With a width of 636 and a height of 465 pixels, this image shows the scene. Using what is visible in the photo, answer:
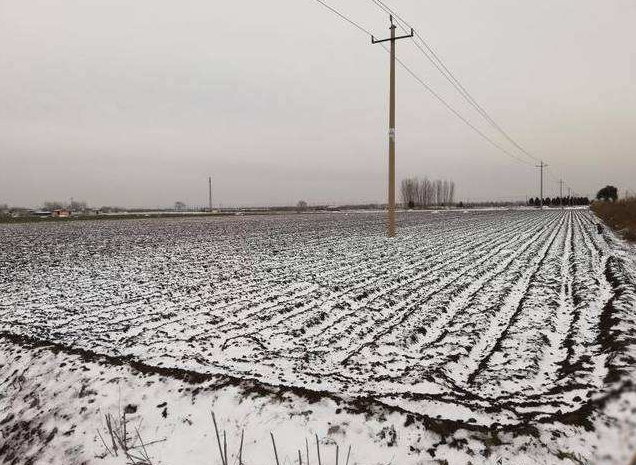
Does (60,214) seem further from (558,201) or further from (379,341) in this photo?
Answer: (558,201)

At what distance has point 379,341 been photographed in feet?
16.0

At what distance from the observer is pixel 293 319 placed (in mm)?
5809

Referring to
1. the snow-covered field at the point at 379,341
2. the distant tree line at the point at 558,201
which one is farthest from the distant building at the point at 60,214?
the distant tree line at the point at 558,201

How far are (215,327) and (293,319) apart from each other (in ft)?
3.65

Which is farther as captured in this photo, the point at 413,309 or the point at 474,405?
the point at 413,309

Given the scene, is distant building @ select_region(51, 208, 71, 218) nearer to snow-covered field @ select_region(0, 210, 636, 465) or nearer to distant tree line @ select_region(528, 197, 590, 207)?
snow-covered field @ select_region(0, 210, 636, 465)

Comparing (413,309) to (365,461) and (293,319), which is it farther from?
(365,461)

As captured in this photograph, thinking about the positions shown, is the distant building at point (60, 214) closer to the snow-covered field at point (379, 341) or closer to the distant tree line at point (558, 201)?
the snow-covered field at point (379, 341)

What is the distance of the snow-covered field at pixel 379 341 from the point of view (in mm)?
3100

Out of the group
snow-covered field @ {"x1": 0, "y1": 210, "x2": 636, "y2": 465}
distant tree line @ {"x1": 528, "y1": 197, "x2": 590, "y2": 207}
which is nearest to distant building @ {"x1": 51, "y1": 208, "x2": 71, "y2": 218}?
snow-covered field @ {"x1": 0, "y1": 210, "x2": 636, "y2": 465}

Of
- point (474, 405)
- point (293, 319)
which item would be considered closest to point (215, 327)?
point (293, 319)

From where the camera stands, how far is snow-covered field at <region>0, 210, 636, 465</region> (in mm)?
3100

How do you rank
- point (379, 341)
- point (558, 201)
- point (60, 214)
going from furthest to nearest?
point (558, 201), point (60, 214), point (379, 341)

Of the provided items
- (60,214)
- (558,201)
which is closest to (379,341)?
(60,214)
